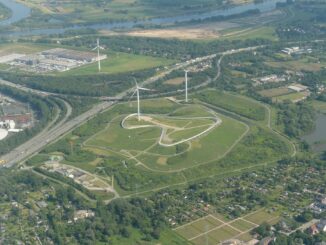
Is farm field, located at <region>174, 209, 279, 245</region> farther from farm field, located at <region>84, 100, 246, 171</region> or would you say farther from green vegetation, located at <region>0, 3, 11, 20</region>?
green vegetation, located at <region>0, 3, 11, 20</region>

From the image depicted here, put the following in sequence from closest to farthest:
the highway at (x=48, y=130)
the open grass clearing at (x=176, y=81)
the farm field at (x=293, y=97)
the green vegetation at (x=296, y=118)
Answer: the highway at (x=48, y=130) < the green vegetation at (x=296, y=118) < the farm field at (x=293, y=97) < the open grass clearing at (x=176, y=81)

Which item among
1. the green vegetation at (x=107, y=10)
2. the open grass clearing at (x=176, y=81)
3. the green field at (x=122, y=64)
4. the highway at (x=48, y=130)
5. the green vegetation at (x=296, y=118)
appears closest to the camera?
the highway at (x=48, y=130)

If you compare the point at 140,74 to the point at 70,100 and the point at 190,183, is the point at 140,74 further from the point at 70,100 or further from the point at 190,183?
the point at 190,183

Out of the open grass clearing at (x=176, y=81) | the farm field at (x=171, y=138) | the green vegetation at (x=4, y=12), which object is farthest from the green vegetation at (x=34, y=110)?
the green vegetation at (x=4, y=12)

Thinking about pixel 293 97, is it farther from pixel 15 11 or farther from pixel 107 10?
pixel 15 11

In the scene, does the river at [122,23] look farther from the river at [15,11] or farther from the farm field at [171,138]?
the farm field at [171,138]

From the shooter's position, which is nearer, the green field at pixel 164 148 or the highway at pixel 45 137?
the green field at pixel 164 148

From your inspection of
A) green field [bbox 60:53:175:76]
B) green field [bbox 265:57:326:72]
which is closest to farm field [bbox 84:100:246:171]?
green field [bbox 60:53:175:76]
